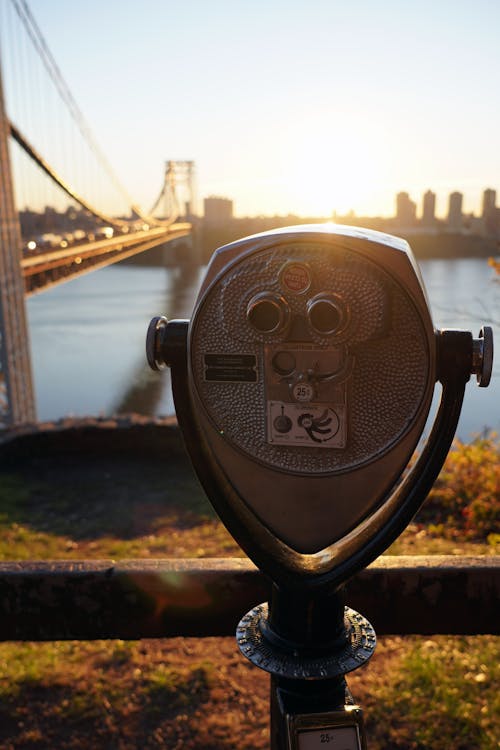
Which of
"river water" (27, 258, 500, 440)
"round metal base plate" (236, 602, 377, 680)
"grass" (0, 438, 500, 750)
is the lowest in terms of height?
"river water" (27, 258, 500, 440)

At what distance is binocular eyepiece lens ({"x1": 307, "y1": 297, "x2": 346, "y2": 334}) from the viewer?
1039 mm

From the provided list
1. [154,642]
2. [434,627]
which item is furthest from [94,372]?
[434,627]

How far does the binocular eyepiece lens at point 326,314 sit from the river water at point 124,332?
3690mm

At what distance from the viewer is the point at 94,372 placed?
59.2 ft

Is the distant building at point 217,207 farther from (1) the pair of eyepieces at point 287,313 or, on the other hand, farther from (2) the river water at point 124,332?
(1) the pair of eyepieces at point 287,313

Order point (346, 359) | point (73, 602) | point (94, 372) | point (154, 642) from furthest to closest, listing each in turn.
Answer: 1. point (94, 372)
2. point (154, 642)
3. point (73, 602)
4. point (346, 359)

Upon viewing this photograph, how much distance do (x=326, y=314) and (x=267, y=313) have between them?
0.30 feet

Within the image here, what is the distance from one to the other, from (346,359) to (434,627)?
0.62 m

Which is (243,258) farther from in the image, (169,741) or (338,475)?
(169,741)

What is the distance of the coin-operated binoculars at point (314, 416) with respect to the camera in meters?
1.05

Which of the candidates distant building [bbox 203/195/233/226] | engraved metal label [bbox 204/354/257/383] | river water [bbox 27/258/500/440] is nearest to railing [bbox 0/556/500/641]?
engraved metal label [bbox 204/354/257/383]

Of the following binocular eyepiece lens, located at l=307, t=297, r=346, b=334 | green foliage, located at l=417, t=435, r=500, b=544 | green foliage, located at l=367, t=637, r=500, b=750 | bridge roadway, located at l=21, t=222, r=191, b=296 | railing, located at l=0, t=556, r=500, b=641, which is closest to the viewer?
binocular eyepiece lens, located at l=307, t=297, r=346, b=334

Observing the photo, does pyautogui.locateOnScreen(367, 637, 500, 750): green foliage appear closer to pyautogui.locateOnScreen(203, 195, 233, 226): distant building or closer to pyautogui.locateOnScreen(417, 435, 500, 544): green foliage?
pyautogui.locateOnScreen(417, 435, 500, 544): green foliage

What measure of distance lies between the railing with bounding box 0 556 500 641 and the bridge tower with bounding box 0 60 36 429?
9.68 metres
